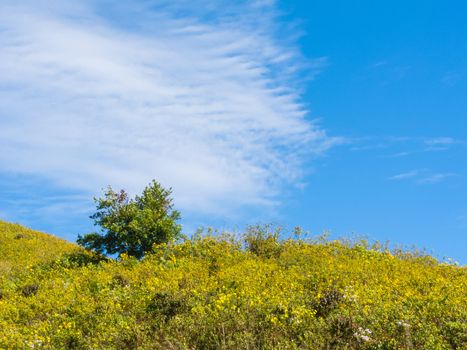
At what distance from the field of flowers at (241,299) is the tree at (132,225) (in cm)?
128

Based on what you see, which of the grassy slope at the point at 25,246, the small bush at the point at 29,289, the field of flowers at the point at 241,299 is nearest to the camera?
the field of flowers at the point at 241,299

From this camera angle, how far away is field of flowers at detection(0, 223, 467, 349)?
11.0 metres

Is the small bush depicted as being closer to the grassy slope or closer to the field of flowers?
the field of flowers

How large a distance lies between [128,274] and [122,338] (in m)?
6.14

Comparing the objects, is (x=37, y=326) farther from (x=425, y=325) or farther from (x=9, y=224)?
(x=9, y=224)

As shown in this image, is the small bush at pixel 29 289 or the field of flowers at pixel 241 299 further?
the small bush at pixel 29 289

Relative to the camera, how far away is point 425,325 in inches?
428

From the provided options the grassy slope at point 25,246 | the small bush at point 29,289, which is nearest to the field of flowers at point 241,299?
the small bush at point 29,289

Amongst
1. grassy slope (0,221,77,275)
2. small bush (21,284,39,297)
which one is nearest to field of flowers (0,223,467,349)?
small bush (21,284,39,297)

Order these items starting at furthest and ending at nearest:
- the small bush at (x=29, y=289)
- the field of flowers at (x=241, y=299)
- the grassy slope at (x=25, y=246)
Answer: the grassy slope at (x=25, y=246) < the small bush at (x=29, y=289) < the field of flowers at (x=241, y=299)

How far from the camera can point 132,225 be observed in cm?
2286

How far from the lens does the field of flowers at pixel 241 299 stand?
10977mm

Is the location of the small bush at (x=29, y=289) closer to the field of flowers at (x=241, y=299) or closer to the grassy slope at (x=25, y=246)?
the field of flowers at (x=241, y=299)

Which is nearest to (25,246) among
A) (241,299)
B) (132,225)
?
(132,225)
